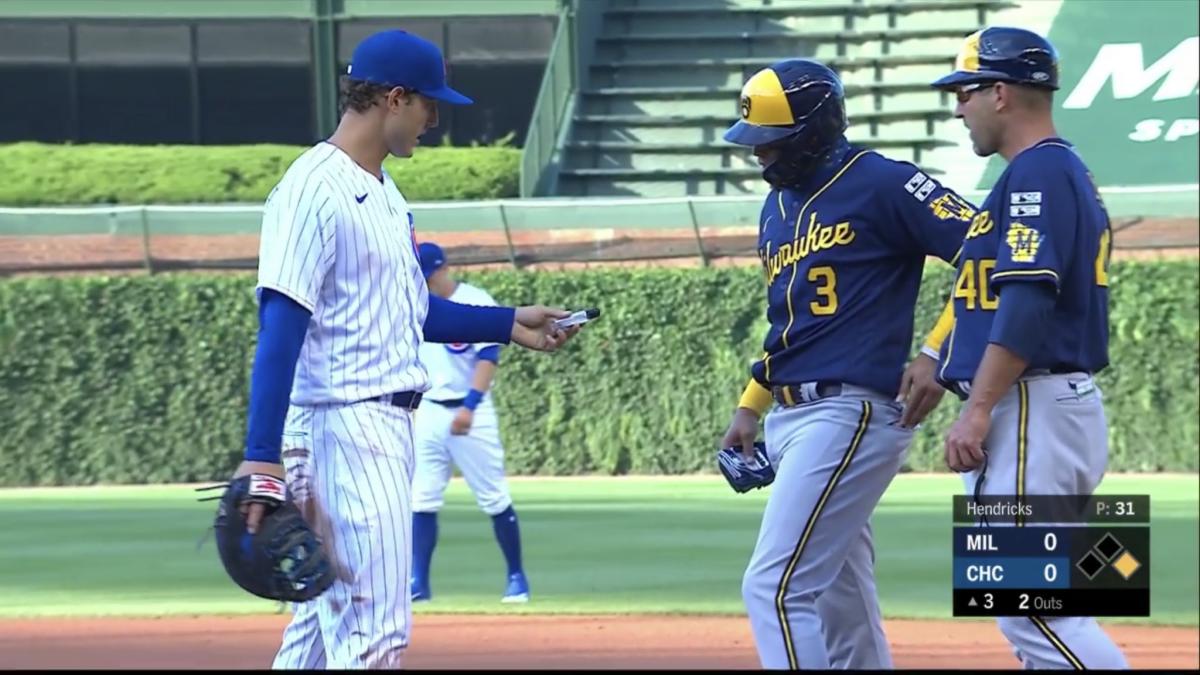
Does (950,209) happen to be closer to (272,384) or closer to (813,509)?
(813,509)

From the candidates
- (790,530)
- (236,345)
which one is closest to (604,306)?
(236,345)

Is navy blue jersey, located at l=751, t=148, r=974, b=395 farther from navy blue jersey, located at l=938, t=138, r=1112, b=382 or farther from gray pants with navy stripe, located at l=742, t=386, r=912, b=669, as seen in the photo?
navy blue jersey, located at l=938, t=138, r=1112, b=382

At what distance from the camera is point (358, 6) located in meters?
23.4

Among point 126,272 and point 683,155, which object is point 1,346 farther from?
point 683,155

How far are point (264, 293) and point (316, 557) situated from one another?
565 mm

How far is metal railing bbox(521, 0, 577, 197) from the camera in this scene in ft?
71.6

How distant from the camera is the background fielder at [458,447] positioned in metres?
8.66

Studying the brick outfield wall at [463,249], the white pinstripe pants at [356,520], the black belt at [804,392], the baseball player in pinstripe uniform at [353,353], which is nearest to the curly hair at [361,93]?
the baseball player in pinstripe uniform at [353,353]

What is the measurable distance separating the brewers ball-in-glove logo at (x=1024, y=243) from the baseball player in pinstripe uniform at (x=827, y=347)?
1.66 ft

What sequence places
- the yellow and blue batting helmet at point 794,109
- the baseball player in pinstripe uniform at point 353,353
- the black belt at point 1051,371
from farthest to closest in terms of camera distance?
the yellow and blue batting helmet at point 794,109 < the black belt at point 1051,371 < the baseball player in pinstripe uniform at point 353,353

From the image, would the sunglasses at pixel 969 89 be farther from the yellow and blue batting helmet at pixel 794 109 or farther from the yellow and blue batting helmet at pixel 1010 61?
the yellow and blue batting helmet at pixel 794 109

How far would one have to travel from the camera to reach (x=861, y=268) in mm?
4699

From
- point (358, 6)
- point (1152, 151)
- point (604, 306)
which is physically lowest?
point (604, 306)
